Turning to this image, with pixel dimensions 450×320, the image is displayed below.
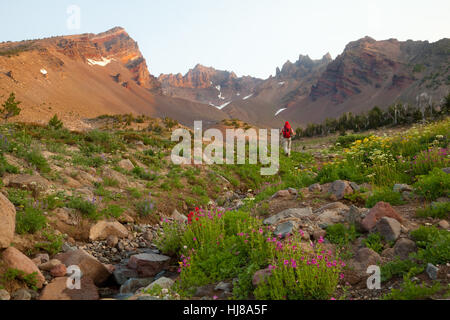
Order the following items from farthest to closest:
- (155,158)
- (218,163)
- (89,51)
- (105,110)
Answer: (89,51)
(105,110)
(218,163)
(155,158)

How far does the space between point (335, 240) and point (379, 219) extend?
2.71ft

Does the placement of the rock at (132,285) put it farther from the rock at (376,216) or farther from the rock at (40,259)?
the rock at (376,216)

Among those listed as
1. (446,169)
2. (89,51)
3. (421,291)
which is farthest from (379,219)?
(89,51)

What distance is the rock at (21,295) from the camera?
14.4 ft

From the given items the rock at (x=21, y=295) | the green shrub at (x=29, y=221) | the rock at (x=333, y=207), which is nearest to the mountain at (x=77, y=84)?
the green shrub at (x=29, y=221)

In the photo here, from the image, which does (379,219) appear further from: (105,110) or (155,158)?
(105,110)

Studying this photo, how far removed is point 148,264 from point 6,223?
8.45ft

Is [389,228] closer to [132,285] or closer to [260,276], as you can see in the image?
[260,276]

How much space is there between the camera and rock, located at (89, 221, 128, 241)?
286 inches

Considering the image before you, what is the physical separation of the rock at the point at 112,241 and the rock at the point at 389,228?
5.83 meters

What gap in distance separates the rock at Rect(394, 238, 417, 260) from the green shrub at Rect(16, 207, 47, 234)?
6871 millimetres

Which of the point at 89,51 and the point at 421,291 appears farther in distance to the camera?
the point at 89,51

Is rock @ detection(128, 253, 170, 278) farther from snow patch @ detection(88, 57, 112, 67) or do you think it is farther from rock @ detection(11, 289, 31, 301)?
snow patch @ detection(88, 57, 112, 67)

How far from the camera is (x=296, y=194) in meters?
8.12
